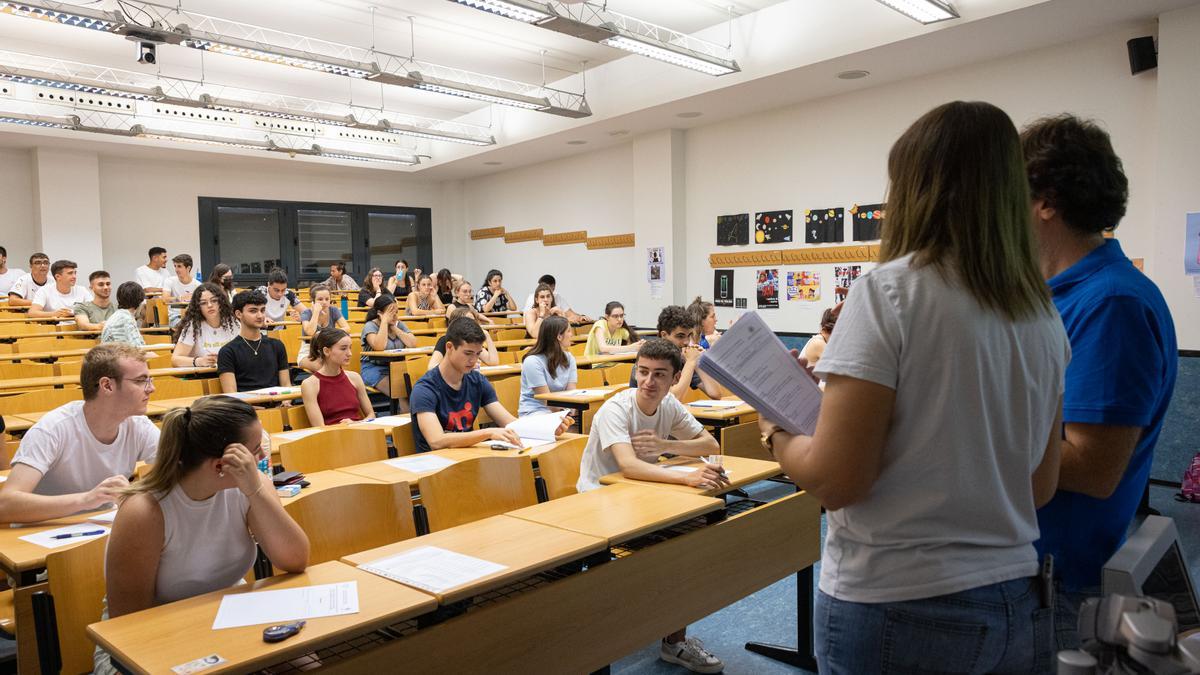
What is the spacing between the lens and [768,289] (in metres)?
9.20

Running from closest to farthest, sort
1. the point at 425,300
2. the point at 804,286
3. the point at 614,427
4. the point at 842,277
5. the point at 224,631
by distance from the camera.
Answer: the point at 224,631
the point at 614,427
the point at 842,277
the point at 804,286
the point at 425,300

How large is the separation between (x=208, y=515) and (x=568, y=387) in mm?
Answer: 3644

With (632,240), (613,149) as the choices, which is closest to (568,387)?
(632,240)

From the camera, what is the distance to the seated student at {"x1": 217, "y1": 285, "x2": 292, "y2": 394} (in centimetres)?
543

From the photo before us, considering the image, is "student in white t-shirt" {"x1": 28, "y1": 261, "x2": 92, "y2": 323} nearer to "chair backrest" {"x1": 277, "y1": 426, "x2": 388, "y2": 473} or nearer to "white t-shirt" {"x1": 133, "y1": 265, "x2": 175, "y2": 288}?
"white t-shirt" {"x1": 133, "y1": 265, "x2": 175, "y2": 288}

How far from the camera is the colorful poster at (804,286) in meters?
8.70

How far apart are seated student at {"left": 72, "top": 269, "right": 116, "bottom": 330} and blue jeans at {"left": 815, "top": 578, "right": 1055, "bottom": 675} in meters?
8.90

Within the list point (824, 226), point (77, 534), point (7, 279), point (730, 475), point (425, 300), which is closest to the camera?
point (77, 534)

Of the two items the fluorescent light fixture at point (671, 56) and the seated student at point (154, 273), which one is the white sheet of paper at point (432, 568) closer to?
the fluorescent light fixture at point (671, 56)

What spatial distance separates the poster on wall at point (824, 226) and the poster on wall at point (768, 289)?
59 centimetres

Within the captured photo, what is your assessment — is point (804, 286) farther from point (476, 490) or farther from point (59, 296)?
point (59, 296)

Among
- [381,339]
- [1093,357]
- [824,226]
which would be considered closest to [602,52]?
[824,226]

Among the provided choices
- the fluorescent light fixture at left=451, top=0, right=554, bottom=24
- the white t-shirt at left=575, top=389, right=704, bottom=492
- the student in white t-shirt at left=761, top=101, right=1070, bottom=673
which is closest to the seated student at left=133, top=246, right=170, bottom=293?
the fluorescent light fixture at left=451, top=0, right=554, bottom=24

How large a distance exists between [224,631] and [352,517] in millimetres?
939
